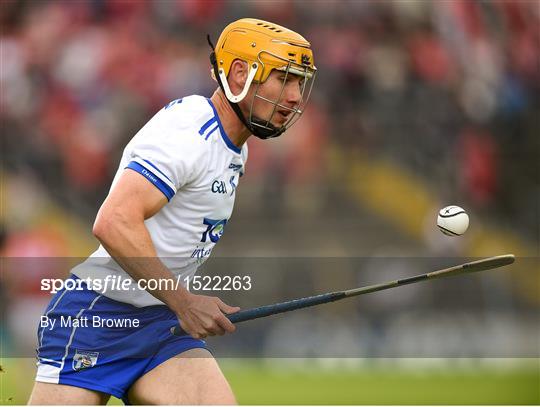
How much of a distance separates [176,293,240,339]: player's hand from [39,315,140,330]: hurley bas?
33 centimetres

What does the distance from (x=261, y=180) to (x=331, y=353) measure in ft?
7.72

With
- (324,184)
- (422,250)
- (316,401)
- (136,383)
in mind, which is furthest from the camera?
(324,184)

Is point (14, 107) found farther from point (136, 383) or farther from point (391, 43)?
point (136, 383)

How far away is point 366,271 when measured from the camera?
10.3 m

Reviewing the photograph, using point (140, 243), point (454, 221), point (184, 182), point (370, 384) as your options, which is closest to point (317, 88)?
point (370, 384)

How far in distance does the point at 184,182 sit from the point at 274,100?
1.69 feet

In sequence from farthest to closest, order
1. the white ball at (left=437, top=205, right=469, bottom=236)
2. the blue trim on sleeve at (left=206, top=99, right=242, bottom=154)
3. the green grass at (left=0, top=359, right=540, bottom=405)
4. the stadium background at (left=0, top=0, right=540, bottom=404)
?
the stadium background at (left=0, top=0, right=540, bottom=404), the green grass at (left=0, top=359, right=540, bottom=405), the white ball at (left=437, top=205, right=469, bottom=236), the blue trim on sleeve at (left=206, top=99, right=242, bottom=154)

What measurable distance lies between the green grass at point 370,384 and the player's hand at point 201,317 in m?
3.72

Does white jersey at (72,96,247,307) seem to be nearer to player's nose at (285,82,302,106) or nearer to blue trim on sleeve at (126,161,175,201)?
blue trim on sleeve at (126,161,175,201)

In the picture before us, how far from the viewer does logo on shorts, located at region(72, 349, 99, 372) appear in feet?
12.3

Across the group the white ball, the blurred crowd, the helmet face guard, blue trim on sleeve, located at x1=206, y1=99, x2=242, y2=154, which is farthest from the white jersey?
the blurred crowd

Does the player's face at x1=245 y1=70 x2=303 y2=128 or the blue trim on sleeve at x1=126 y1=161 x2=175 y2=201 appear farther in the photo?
the player's face at x1=245 y1=70 x2=303 y2=128

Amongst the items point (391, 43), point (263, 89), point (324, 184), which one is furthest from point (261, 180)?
point (263, 89)

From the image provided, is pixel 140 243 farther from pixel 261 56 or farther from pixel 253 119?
pixel 261 56
